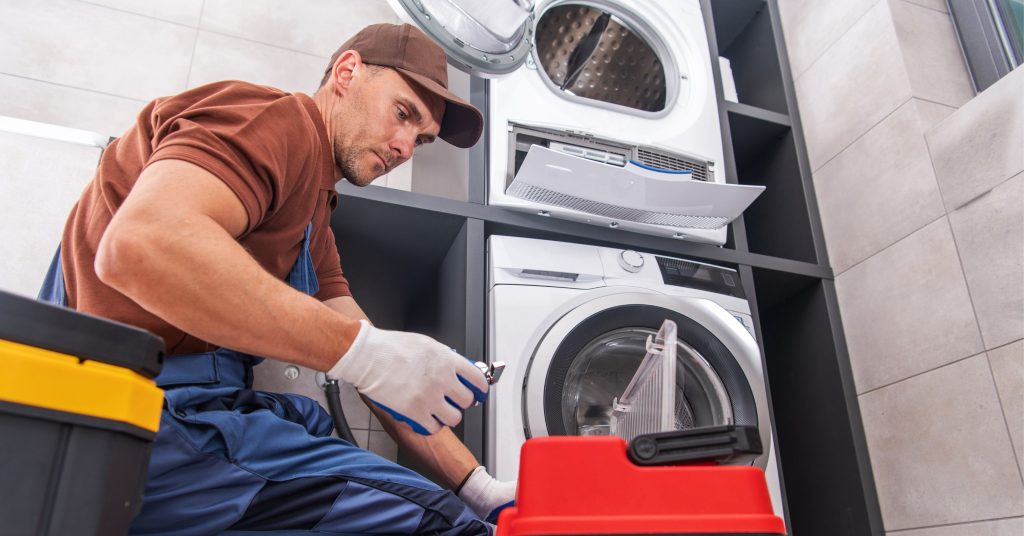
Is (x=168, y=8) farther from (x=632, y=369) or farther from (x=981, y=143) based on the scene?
(x=981, y=143)

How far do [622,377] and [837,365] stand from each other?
0.66 m

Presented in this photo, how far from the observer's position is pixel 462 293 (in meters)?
1.47

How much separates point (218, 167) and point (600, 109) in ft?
3.68

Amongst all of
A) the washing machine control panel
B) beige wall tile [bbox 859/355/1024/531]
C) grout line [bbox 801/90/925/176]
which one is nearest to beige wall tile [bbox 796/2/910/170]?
grout line [bbox 801/90/925/176]

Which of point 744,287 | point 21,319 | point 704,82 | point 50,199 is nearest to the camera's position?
point 21,319

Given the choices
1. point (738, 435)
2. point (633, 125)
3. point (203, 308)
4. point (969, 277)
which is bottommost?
point (738, 435)

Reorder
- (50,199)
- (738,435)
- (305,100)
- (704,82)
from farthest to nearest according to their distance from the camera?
(704,82), (50,199), (305,100), (738,435)

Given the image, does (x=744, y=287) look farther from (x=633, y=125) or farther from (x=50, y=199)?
(x=50, y=199)

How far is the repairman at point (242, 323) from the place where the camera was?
74 cm

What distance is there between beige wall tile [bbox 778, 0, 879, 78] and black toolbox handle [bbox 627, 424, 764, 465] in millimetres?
1682

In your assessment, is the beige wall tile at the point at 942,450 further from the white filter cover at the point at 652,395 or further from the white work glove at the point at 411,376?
the white work glove at the point at 411,376

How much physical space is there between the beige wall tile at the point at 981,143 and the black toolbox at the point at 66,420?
1646 millimetres

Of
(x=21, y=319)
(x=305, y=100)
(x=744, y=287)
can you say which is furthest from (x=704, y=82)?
(x=21, y=319)

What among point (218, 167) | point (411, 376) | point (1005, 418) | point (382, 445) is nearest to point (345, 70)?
point (218, 167)
